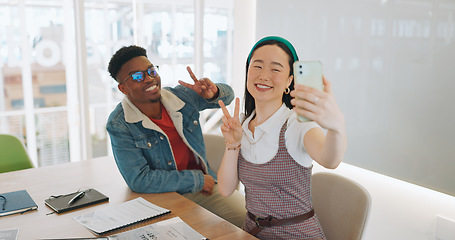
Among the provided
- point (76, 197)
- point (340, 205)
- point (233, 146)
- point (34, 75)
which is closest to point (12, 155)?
point (76, 197)

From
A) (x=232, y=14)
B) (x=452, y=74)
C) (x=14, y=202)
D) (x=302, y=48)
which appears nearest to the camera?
(x=14, y=202)

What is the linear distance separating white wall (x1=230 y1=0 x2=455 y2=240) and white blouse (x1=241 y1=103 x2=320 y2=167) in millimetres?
1348

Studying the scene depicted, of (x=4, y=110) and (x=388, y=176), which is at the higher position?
(x=4, y=110)

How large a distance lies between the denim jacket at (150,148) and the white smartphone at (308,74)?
1.00 metres

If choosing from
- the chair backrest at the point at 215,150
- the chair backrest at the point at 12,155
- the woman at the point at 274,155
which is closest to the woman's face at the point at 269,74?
the woman at the point at 274,155

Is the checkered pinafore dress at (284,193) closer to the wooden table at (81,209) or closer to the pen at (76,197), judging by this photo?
the wooden table at (81,209)

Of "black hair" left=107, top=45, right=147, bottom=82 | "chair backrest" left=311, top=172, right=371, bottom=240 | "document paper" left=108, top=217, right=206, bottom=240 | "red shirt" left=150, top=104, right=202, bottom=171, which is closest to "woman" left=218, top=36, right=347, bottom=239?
"chair backrest" left=311, top=172, right=371, bottom=240

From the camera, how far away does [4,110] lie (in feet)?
11.7

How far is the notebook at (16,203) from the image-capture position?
1.71 m

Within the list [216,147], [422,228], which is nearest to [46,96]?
[216,147]

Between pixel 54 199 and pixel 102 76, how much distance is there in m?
2.21

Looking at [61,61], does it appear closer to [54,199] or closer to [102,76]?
[102,76]

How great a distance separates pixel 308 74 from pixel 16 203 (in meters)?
1.38

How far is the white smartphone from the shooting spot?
1164mm
